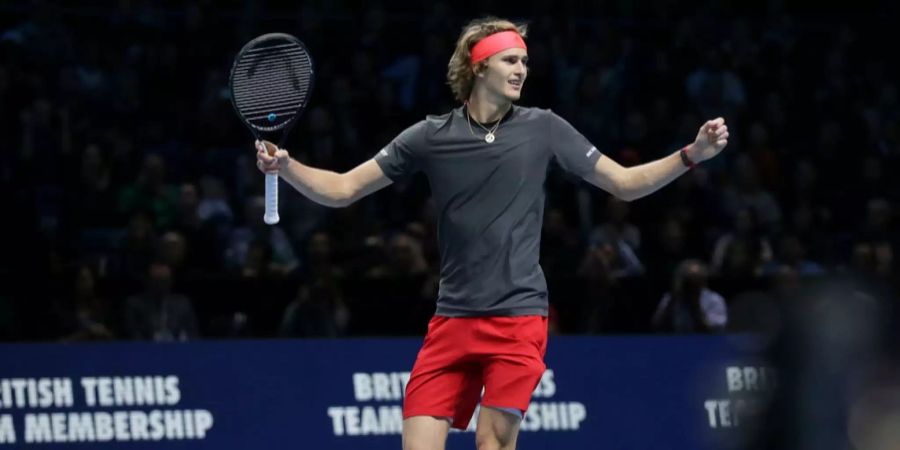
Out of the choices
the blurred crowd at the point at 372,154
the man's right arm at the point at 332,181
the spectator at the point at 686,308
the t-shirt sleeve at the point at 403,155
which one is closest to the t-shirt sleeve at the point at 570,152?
the t-shirt sleeve at the point at 403,155

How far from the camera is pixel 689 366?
8.70 m

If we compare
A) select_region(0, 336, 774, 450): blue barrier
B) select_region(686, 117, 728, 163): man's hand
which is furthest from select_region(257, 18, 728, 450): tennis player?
select_region(0, 336, 774, 450): blue barrier

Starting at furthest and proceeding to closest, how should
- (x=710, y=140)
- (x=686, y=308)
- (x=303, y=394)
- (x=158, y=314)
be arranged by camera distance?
(x=686, y=308)
(x=158, y=314)
(x=303, y=394)
(x=710, y=140)

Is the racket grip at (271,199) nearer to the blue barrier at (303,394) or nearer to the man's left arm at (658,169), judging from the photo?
the man's left arm at (658,169)

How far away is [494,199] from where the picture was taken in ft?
16.3

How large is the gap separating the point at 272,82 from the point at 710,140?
1.58 meters

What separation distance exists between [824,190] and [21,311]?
6.98m

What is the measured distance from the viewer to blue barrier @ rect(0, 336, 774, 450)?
809 centimetres

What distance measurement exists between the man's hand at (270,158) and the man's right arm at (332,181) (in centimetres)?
1

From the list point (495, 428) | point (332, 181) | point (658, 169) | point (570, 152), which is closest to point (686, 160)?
point (658, 169)

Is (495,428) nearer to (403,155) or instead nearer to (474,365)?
(474,365)

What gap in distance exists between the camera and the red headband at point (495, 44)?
5.05 m

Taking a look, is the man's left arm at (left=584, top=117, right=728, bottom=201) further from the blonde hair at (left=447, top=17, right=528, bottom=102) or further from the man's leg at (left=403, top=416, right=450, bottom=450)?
the man's leg at (left=403, top=416, right=450, bottom=450)

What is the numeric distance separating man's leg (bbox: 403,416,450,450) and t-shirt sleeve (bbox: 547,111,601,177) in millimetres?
926
